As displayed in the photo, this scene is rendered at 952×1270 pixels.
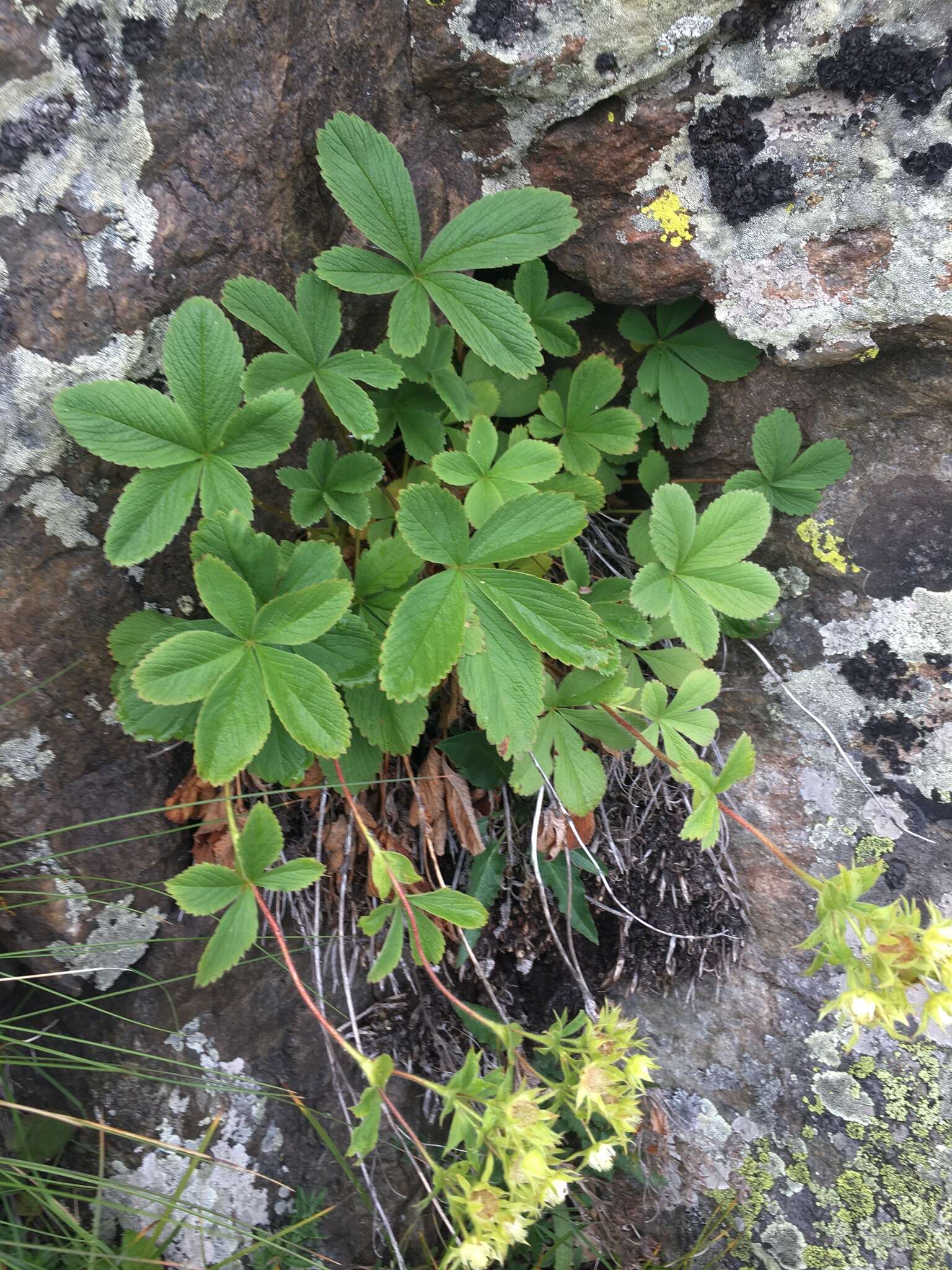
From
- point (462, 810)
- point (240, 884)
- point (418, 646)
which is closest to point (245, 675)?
point (418, 646)

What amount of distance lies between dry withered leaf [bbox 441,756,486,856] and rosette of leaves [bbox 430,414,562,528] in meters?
0.59

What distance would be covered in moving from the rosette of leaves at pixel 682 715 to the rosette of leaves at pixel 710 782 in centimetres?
9

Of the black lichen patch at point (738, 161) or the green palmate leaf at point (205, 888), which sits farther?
the black lichen patch at point (738, 161)

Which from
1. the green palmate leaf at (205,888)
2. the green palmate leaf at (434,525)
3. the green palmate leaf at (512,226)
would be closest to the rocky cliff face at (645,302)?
the green palmate leaf at (512,226)

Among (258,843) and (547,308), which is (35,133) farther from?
(258,843)

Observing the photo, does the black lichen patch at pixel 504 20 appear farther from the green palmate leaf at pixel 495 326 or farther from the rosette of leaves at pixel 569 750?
the rosette of leaves at pixel 569 750

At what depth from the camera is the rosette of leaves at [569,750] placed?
5.75ft

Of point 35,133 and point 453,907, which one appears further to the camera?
point 453,907

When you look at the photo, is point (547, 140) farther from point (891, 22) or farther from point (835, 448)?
point (835, 448)

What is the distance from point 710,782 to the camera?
1570mm

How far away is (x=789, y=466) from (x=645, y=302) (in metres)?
0.48

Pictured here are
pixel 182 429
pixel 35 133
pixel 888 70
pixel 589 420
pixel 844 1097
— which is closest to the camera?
pixel 35 133

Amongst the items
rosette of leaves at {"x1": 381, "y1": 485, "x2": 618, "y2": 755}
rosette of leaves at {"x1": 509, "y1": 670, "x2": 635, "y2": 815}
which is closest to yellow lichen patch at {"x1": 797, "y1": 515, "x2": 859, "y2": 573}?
rosette of leaves at {"x1": 509, "y1": 670, "x2": 635, "y2": 815}

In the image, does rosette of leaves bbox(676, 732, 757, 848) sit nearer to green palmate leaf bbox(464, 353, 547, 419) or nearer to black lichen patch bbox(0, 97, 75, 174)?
green palmate leaf bbox(464, 353, 547, 419)
